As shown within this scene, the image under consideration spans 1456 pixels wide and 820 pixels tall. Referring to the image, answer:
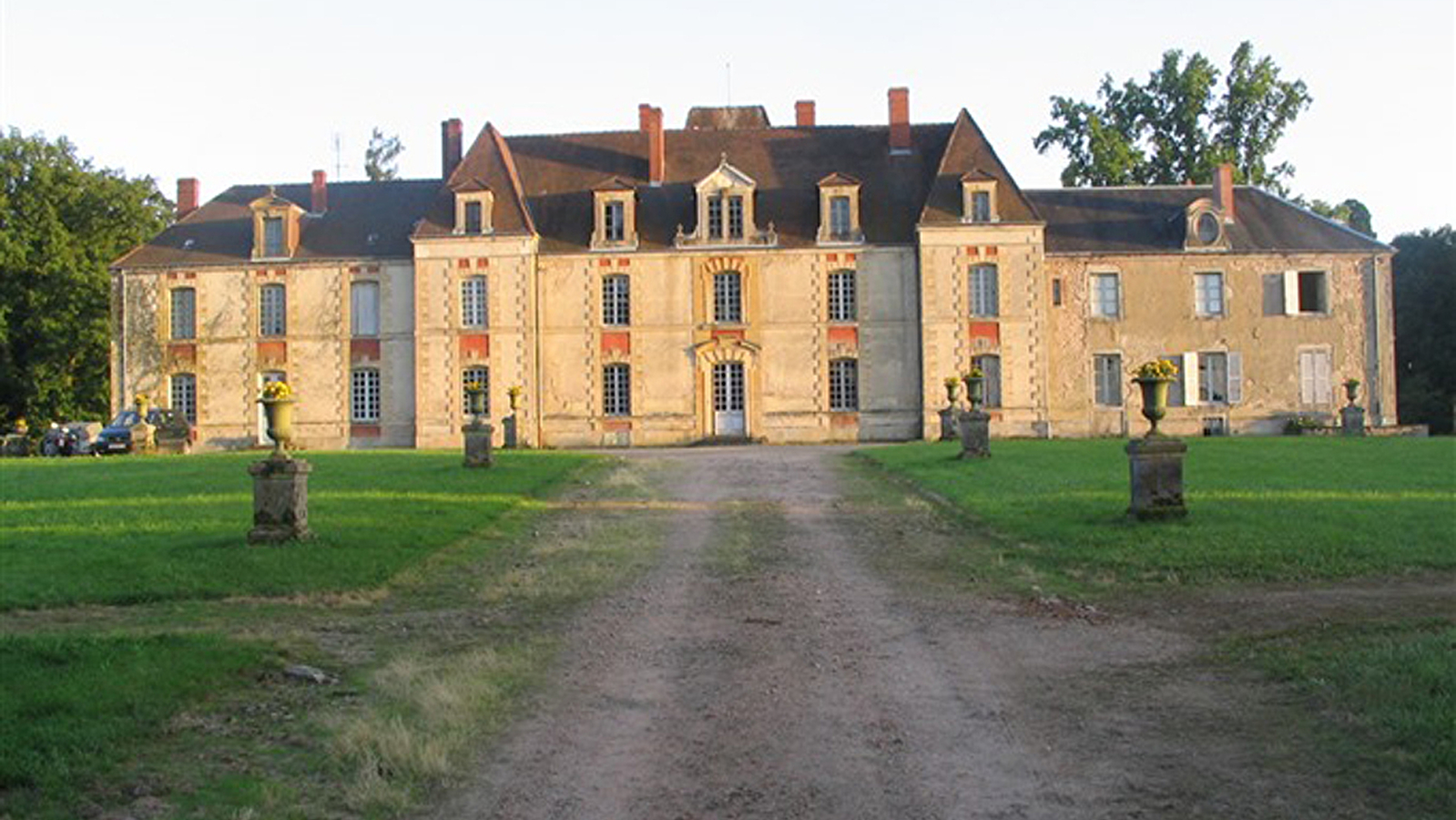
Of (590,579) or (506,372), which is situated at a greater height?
(506,372)

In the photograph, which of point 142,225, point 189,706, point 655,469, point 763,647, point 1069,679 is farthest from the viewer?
point 142,225

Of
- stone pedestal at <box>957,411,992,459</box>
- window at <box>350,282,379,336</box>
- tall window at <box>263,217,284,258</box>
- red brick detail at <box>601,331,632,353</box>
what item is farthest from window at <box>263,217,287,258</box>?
stone pedestal at <box>957,411,992,459</box>

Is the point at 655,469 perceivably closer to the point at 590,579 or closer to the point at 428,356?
the point at 590,579

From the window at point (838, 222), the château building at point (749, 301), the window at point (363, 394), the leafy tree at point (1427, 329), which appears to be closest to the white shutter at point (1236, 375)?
the château building at point (749, 301)

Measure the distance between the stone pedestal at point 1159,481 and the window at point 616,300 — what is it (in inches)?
981

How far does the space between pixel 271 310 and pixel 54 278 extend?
35.9ft

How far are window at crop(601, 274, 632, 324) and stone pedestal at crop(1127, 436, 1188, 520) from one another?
81.7 ft

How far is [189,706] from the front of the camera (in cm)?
607

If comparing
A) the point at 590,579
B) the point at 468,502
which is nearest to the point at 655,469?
the point at 468,502

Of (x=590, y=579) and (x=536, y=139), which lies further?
(x=536, y=139)

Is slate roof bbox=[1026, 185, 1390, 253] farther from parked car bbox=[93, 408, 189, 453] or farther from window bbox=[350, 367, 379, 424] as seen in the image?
parked car bbox=[93, 408, 189, 453]

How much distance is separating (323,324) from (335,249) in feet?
7.63

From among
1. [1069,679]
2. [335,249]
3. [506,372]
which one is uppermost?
[335,249]

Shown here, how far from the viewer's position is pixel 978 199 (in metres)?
35.2
